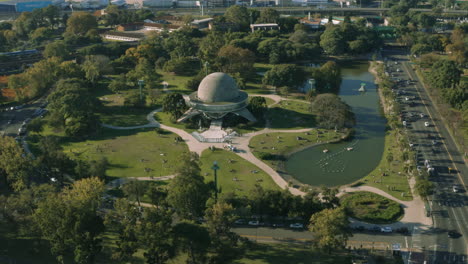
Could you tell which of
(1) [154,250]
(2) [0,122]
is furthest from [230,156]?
(2) [0,122]

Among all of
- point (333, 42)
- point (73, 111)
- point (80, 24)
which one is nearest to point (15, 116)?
point (73, 111)

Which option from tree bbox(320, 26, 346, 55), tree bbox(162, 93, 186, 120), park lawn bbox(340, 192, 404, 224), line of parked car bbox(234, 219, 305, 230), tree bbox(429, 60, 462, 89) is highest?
tree bbox(320, 26, 346, 55)

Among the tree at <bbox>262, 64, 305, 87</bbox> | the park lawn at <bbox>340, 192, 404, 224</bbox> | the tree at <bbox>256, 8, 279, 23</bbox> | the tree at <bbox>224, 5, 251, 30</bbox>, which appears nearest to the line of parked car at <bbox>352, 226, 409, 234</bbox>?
the park lawn at <bbox>340, 192, 404, 224</bbox>

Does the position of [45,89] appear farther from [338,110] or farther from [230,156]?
[338,110]

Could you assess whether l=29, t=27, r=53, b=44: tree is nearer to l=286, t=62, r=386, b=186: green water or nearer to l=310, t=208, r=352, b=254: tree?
l=286, t=62, r=386, b=186: green water

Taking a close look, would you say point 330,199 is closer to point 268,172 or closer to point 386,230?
point 386,230

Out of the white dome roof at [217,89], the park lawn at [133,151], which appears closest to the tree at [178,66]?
the white dome roof at [217,89]
